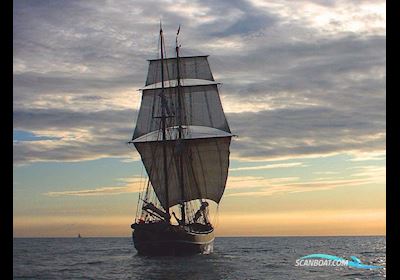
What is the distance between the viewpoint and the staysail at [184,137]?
6525 centimetres

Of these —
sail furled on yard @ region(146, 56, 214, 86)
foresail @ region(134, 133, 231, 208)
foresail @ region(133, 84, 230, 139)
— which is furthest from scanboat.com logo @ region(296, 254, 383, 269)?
sail furled on yard @ region(146, 56, 214, 86)

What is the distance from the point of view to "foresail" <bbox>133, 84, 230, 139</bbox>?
67375 mm

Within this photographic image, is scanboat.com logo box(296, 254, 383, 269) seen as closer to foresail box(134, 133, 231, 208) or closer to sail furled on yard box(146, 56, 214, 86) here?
foresail box(134, 133, 231, 208)

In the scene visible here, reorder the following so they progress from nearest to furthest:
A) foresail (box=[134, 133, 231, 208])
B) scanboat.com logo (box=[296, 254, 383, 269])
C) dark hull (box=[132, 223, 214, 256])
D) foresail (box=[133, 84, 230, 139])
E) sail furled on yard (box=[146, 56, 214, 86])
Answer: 1. scanboat.com logo (box=[296, 254, 383, 269])
2. dark hull (box=[132, 223, 214, 256])
3. foresail (box=[134, 133, 231, 208])
4. foresail (box=[133, 84, 230, 139])
5. sail furled on yard (box=[146, 56, 214, 86])

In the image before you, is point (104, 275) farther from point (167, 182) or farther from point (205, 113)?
point (205, 113)

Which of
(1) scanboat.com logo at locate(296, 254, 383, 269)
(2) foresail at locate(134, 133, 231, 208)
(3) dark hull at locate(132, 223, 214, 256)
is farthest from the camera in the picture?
(2) foresail at locate(134, 133, 231, 208)

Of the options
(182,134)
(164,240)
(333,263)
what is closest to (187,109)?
(182,134)

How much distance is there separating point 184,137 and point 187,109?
3.61 m

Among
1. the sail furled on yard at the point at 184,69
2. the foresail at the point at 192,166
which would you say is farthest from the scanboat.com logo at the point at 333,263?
the sail furled on yard at the point at 184,69

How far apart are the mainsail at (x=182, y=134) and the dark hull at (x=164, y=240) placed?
4250 mm

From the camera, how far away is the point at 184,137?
67.4 m

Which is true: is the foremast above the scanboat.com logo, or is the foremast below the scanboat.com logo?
above
